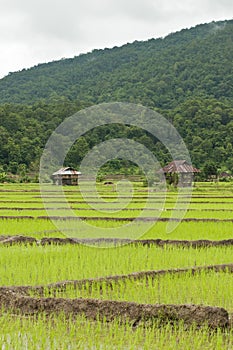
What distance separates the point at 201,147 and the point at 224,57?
31709 mm

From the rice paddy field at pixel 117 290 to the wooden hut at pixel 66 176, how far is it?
25005 mm

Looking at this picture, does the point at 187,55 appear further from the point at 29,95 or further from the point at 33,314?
the point at 33,314

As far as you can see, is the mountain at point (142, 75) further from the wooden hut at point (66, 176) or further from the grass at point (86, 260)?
the grass at point (86, 260)

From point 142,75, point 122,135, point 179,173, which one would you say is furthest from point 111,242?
point 142,75

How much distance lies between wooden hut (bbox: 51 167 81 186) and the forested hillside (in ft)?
13.5

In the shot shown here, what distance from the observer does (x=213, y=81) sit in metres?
63.8

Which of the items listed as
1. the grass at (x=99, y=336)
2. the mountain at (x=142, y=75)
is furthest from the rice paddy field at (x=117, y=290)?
the mountain at (x=142, y=75)

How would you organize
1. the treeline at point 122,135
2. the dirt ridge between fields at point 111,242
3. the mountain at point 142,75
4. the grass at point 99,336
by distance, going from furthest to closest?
1. the mountain at point 142,75
2. the treeline at point 122,135
3. the dirt ridge between fields at point 111,242
4. the grass at point 99,336

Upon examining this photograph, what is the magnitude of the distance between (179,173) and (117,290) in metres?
28.8

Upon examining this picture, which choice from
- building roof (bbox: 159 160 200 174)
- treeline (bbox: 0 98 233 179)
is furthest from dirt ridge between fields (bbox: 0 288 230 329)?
treeline (bbox: 0 98 233 179)

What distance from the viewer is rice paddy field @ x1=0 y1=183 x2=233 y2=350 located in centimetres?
370

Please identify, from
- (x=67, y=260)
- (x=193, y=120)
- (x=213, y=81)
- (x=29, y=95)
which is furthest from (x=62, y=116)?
(x=67, y=260)

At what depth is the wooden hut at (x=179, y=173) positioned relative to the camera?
109 ft

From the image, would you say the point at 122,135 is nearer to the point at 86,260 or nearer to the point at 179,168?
the point at 179,168
